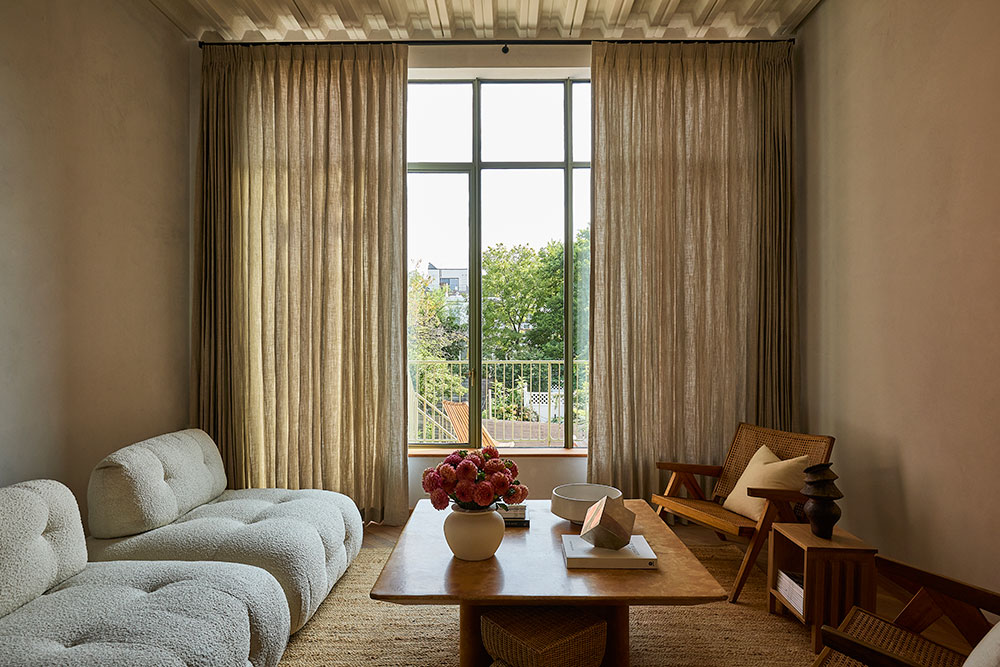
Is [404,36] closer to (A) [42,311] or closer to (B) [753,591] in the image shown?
(A) [42,311]

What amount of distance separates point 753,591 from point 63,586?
288 centimetres

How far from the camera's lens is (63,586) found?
2.07 m

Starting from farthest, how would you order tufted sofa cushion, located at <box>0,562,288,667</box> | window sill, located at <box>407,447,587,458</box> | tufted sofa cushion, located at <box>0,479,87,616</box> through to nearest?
window sill, located at <box>407,447,587,458</box> → tufted sofa cushion, located at <box>0,479,87,616</box> → tufted sofa cushion, located at <box>0,562,288,667</box>

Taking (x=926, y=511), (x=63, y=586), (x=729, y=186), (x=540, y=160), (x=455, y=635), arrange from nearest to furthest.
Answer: (x=63, y=586)
(x=455, y=635)
(x=926, y=511)
(x=729, y=186)
(x=540, y=160)

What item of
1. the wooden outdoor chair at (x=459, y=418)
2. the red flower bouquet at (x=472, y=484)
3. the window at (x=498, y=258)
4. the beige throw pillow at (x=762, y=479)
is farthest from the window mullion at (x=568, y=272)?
the red flower bouquet at (x=472, y=484)

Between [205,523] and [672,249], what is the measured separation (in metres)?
3.08

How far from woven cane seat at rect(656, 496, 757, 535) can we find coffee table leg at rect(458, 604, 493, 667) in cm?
147

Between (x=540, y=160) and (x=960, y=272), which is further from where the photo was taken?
(x=540, y=160)

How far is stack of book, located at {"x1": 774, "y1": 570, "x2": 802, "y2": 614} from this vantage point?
2441 millimetres

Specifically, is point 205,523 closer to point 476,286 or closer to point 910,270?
point 476,286

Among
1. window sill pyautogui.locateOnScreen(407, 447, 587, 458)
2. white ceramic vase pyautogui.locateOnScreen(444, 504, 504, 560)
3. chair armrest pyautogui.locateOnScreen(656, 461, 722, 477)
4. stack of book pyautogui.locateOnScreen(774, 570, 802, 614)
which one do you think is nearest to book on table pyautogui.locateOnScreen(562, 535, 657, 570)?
white ceramic vase pyautogui.locateOnScreen(444, 504, 504, 560)

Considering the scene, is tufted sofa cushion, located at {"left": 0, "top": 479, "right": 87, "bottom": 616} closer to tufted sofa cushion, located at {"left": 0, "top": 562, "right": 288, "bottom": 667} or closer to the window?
tufted sofa cushion, located at {"left": 0, "top": 562, "right": 288, "bottom": 667}

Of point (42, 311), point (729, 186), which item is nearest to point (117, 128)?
point (42, 311)

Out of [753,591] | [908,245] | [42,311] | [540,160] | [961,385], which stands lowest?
[753,591]
